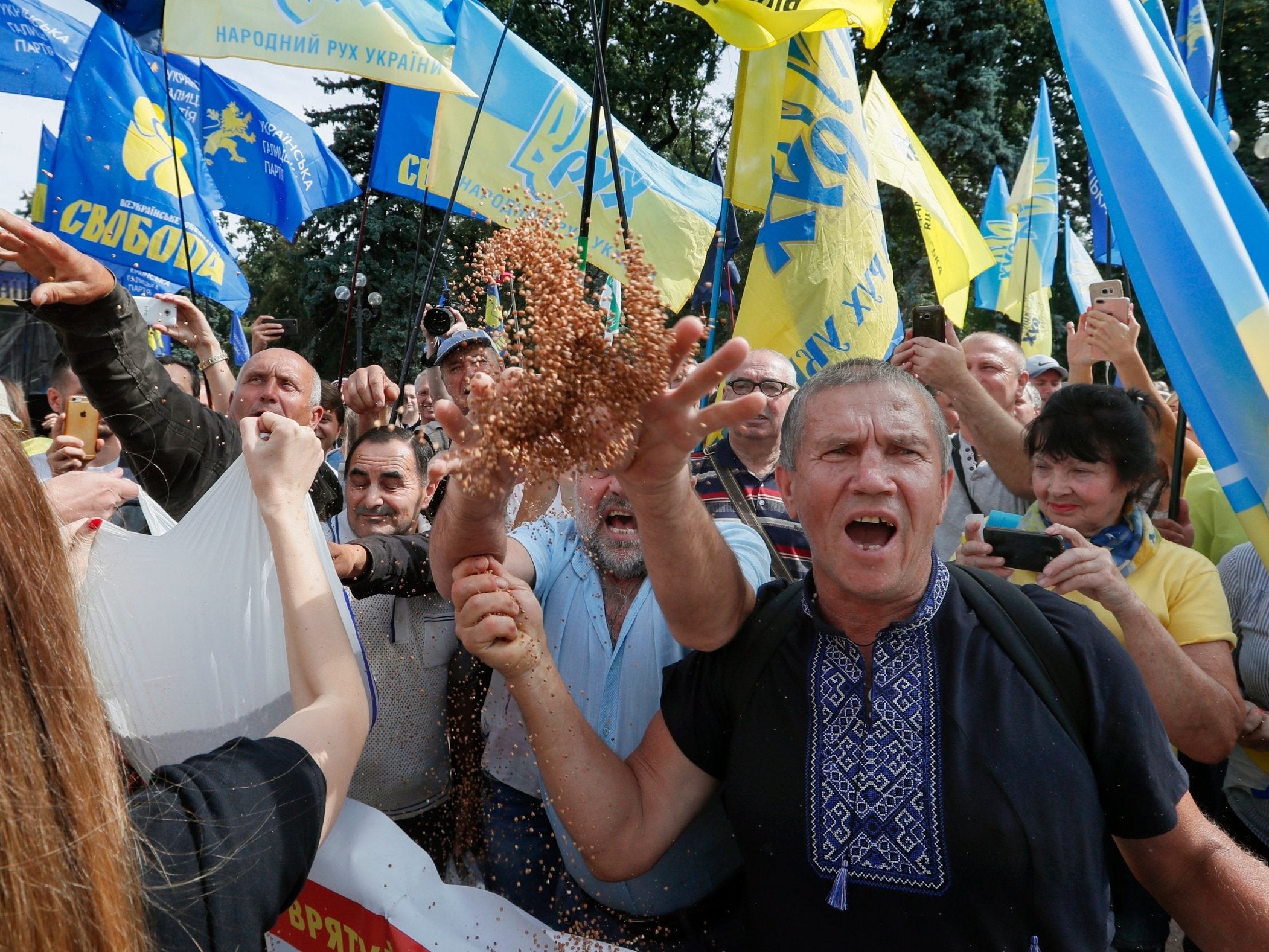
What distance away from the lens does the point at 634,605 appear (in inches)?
89.5

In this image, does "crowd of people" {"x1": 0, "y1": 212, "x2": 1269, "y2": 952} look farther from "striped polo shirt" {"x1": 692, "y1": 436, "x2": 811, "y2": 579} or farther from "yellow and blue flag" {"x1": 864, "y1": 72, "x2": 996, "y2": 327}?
"yellow and blue flag" {"x1": 864, "y1": 72, "x2": 996, "y2": 327}

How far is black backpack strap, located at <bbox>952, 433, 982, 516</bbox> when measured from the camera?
356 cm

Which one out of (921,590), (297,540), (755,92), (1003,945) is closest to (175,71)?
(755,92)

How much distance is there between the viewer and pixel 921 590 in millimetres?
1866

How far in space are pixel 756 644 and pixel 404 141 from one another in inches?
211

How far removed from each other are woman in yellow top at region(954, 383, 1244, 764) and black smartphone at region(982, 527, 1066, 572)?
0.02 meters

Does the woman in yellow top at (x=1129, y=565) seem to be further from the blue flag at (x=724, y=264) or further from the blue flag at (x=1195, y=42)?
the blue flag at (x=1195, y=42)

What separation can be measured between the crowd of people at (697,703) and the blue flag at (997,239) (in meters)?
7.56

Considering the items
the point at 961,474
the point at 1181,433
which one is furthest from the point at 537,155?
the point at 1181,433

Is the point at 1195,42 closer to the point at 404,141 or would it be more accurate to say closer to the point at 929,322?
the point at 929,322

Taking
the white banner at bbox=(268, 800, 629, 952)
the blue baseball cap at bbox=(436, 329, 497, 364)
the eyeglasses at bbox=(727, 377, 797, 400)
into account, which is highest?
the eyeglasses at bbox=(727, 377, 797, 400)

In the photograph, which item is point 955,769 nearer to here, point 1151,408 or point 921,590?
point 921,590

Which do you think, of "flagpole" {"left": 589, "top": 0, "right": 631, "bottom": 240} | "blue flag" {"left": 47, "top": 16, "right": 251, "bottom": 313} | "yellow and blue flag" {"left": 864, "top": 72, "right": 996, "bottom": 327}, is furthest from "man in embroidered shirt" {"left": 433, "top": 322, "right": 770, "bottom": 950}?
"blue flag" {"left": 47, "top": 16, "right": 251, "bottom": 313}

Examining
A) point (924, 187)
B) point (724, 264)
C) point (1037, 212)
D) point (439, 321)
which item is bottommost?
point (439, 321)
